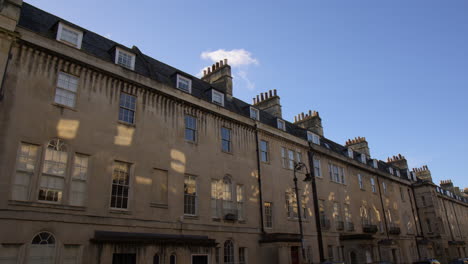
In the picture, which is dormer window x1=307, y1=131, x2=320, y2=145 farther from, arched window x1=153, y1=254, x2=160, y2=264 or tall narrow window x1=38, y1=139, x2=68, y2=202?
tall narrow window x1=38, y1=139, x2=68, y2=202

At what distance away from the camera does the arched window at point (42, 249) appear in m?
13.2

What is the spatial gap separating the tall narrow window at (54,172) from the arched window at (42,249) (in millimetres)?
1428

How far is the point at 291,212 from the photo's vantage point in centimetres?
2639

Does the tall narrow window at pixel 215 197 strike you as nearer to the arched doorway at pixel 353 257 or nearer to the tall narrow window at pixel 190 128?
the tall narrow window at pixel 190 128

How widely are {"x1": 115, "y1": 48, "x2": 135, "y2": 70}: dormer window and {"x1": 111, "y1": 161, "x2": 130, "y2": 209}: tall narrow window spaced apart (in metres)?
5.56

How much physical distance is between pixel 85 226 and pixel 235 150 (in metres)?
11.1

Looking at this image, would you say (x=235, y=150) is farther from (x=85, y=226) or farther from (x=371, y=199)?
(x=371, y=199)

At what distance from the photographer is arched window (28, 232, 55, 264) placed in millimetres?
13188

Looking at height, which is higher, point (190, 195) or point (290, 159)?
point (290, 159)

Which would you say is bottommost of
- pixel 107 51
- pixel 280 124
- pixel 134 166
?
pixel 134 166

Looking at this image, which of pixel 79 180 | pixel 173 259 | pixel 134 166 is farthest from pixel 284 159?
pixel 79 180

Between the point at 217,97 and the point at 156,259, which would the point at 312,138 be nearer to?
the point at 217,97

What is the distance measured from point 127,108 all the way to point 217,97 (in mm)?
7689

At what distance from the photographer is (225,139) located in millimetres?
23172
